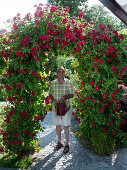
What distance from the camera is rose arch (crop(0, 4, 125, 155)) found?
3.17m

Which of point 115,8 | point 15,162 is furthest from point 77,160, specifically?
point 115,8

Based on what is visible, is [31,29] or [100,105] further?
[100,105]

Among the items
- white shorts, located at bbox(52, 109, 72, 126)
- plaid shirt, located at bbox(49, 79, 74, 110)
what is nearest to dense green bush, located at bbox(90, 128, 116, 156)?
white shorts, located at bbox(52, 109, 72, 126)

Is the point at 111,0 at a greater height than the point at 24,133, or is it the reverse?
the point at 111,0

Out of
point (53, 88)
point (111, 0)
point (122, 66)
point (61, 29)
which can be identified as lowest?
point (53, 88)

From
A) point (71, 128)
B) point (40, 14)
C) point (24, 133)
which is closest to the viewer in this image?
point (40, 14)

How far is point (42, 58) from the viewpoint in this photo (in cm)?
319

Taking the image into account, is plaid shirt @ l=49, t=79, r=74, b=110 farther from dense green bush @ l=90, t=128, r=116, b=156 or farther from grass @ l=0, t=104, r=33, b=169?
grass @ l=0, t=104, r=33, b=169

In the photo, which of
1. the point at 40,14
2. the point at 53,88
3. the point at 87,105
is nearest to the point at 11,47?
the point at 40,14

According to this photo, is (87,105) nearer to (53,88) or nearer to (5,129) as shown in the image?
(53,88)

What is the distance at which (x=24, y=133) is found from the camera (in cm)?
346

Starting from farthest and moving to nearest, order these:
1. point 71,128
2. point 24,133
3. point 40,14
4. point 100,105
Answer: point 71,128 < point 100,105 < point 24,133 < point 40,14

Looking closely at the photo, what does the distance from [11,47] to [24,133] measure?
159cm

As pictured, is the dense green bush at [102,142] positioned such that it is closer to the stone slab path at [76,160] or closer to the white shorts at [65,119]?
the stone slab path at [76,160]
